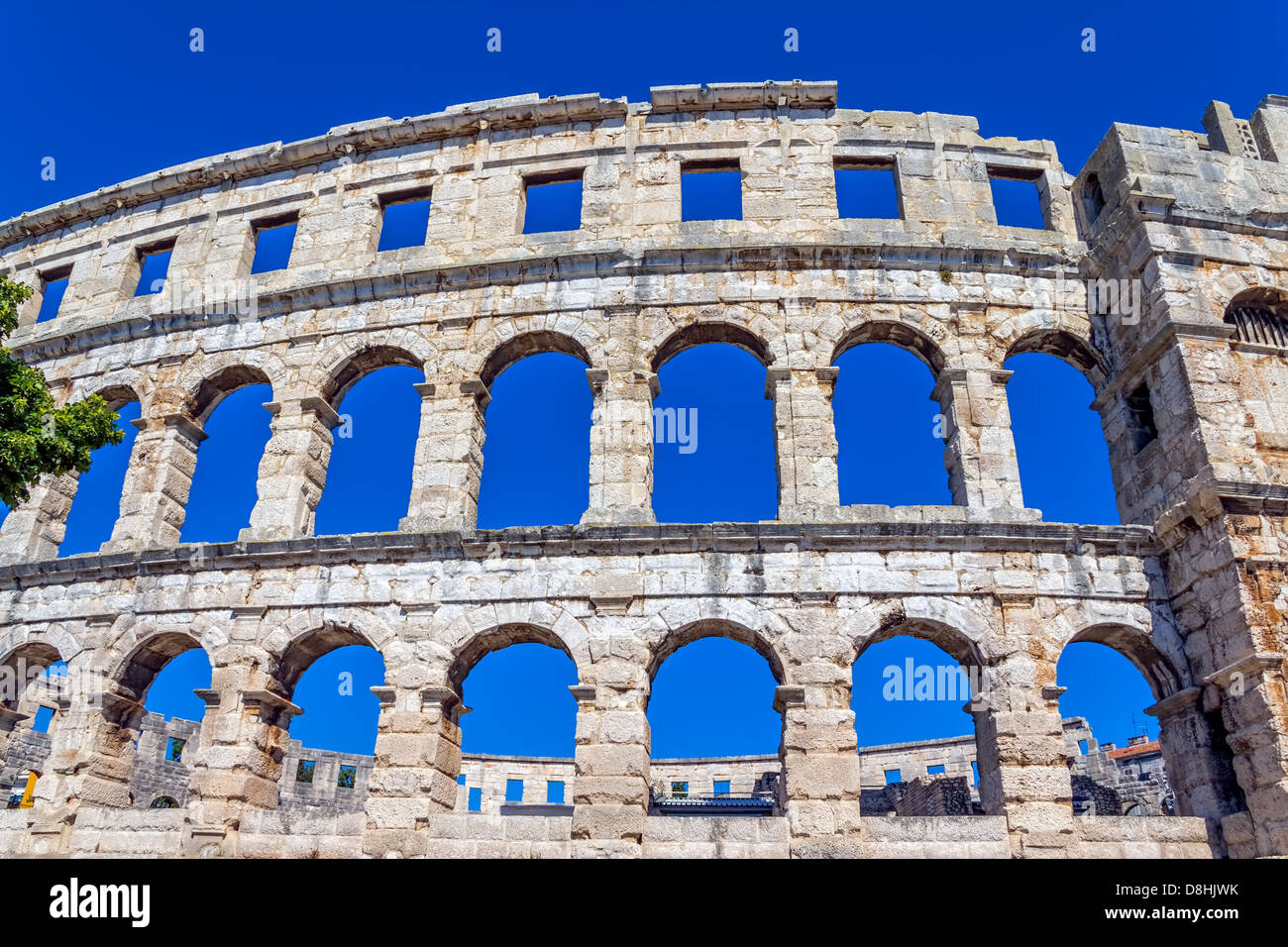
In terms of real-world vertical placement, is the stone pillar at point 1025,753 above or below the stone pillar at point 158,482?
below

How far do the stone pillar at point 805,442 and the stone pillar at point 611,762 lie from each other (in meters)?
2.89

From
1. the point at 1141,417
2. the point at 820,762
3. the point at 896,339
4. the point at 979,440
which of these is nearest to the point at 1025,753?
the point at 820,762

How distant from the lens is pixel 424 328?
43.7 ft

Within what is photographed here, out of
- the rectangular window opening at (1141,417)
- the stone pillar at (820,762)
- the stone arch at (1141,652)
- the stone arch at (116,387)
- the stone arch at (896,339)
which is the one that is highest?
the stone arch at (116,387)

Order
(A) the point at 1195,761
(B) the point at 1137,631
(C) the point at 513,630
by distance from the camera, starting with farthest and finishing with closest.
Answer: (C) the point at 513,630, (B) the point at 1137,631, (A) the point at 1195,761

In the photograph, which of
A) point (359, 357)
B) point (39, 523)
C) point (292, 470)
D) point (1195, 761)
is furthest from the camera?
point (39, 523)

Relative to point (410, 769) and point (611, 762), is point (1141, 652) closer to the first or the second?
point (611, 762)

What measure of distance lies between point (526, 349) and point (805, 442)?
4565 mm

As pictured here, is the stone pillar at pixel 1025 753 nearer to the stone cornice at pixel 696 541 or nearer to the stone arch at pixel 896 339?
the stone cornice at pixel 696 541

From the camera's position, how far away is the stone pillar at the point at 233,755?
33.4ft

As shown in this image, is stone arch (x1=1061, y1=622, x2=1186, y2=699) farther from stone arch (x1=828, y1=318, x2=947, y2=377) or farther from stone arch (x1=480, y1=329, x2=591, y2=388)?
stone arch (x1=480, y1=329, x2=591, y2=388)

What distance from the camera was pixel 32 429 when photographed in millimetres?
10539

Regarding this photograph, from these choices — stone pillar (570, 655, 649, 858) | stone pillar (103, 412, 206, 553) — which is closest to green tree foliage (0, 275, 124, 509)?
stone pillar (103, 412, 206, 553)

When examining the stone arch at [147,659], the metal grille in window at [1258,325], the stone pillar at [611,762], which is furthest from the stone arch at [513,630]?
the metal grille in window at [1258,325]
